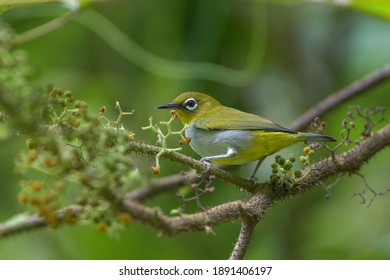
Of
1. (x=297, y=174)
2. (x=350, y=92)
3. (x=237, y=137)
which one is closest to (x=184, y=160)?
(x=297, y=174)

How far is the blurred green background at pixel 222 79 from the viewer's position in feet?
14.3

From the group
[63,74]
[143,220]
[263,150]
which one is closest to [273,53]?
[63,74]

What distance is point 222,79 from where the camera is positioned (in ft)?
15.5

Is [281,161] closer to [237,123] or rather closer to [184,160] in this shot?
[184,160]

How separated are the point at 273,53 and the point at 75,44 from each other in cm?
177

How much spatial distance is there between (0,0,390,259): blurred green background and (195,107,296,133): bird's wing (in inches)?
48.1

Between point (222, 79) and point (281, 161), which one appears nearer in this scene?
point (281, 161)

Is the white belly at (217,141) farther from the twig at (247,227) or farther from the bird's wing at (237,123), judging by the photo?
the twig at (247,227)

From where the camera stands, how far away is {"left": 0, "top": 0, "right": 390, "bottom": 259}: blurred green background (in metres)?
4.35

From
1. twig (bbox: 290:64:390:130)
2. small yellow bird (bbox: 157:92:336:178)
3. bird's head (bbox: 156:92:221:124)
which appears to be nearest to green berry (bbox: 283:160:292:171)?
small yellow bird (bbox: 157:92:336:178)

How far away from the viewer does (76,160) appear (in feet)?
4.07

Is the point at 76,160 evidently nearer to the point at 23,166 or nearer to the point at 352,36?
the point at 23,166

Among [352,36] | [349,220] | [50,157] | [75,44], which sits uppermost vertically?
[75,44]

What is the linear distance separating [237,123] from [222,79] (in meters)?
1.73
